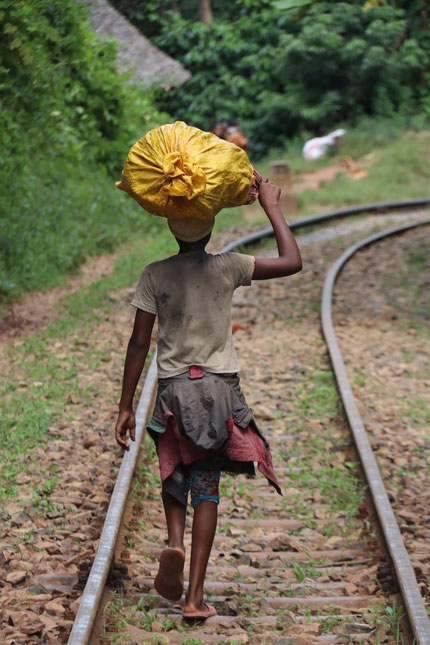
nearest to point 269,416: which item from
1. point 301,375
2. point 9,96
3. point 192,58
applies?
point 301,375

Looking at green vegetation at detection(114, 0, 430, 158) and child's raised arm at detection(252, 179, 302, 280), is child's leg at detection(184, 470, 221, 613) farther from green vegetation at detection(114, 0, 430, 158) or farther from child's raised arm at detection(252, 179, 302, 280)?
green vegetation at detection(114, 0, 430, 158)

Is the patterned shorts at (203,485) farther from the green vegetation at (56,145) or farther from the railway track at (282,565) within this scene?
the green vegetation at (56,145)

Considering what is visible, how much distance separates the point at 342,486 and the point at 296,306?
15.3 ft

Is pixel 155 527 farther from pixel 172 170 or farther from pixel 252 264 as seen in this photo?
pixel 172 170

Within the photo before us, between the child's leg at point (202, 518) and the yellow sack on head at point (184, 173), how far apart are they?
3.40ft

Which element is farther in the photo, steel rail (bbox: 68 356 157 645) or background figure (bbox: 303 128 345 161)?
background figure (bbox: 303 128 345 161)

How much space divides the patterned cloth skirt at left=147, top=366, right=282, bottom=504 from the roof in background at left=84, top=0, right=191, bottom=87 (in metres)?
17.9

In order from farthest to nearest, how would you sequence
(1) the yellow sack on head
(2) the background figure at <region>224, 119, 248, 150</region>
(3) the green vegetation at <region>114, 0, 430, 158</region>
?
(3) the green vegetation at <region>114, 0, 430, 158</region> → (2) the background figure at <region>224, 119, 248, 150</region> → (1) the yellow sack on head

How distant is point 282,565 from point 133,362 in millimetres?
1500

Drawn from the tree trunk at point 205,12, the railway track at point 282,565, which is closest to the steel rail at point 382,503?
the railway track at point 282,565

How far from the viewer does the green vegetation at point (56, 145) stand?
9.05m

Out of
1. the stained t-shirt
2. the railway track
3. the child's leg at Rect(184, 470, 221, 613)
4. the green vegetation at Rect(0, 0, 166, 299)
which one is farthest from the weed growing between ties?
the green vegetation at Rect(0, 0, 166, 299)

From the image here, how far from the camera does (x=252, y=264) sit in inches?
132

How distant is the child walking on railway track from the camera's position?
3.30 metres
